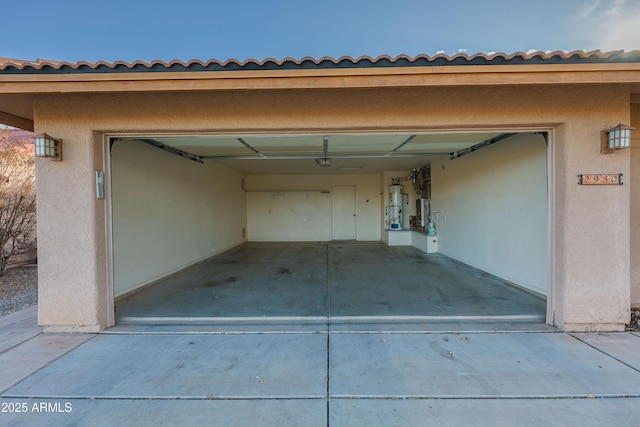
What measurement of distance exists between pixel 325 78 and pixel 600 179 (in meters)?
2.87

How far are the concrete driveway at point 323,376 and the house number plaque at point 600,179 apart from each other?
4.90ft

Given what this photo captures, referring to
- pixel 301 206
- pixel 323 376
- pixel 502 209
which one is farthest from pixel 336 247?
pixel 323 376

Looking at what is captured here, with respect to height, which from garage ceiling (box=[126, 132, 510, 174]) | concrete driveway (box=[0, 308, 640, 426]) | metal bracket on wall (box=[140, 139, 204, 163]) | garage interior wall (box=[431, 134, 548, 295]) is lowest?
concrete driveway (box=[0, 308, 640, 426])

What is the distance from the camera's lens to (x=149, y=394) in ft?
6.93

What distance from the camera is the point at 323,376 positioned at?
7.59ft

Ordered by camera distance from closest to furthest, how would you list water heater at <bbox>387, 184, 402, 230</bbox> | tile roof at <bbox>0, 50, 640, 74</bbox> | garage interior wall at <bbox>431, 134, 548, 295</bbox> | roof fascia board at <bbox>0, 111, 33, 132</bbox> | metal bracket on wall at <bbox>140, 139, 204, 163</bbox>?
1. tile roof at <bbox>0, 50, 640, 74</bbox>
2. roof fascia board at <bbox>0, 111, 33, 132</bbox>
3. garage interior wall at <bbox>431, 134, 548, 295</bbox>
4. metal bracket on wall at <bbox>140, 139, 204, 163</bbox>
5. water heater at <bbox>387, 184, 402, 230</bbox>

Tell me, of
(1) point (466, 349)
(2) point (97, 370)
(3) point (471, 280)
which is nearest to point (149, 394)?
(2) point (97, 370)

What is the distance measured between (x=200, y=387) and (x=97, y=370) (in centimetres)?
95

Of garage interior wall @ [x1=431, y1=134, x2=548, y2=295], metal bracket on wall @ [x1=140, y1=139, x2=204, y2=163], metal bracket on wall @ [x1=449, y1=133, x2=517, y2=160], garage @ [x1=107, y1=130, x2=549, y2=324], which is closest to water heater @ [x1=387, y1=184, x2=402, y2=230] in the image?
garage @ [x1=107, y1=130, x2=549, y2=324]

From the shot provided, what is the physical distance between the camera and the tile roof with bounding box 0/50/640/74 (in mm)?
2568

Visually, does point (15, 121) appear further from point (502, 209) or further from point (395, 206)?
point (395, 206)

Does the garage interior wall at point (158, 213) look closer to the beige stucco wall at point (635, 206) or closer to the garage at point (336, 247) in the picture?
the garage at point (336, 247)

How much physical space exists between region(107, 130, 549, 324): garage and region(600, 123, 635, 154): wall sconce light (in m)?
0.53

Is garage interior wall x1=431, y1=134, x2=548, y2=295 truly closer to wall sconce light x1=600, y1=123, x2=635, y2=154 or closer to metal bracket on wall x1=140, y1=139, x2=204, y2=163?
wall sconce light x1=600, y1=123, x2=635, y2=154
